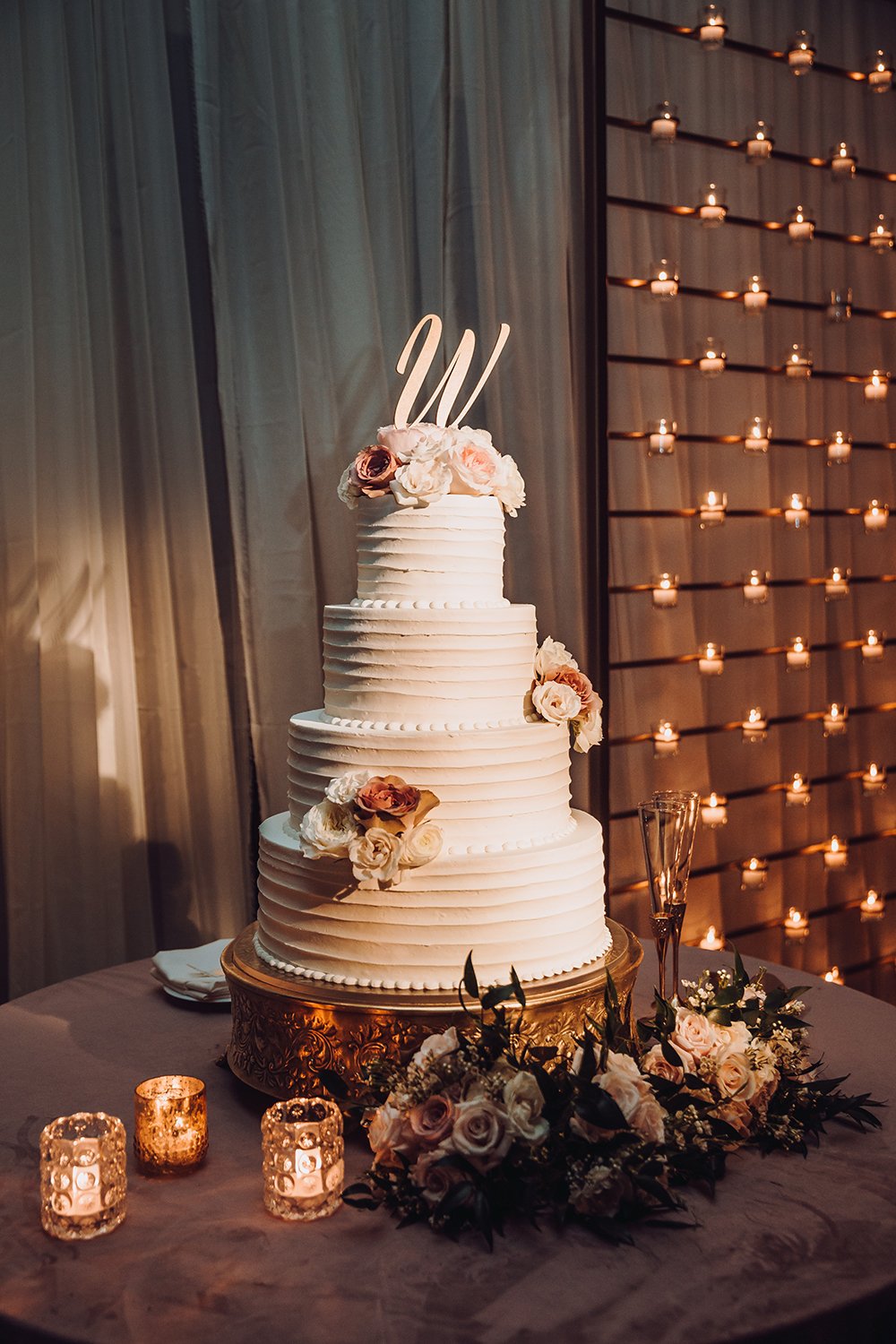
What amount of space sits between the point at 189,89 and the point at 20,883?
2.28 metres

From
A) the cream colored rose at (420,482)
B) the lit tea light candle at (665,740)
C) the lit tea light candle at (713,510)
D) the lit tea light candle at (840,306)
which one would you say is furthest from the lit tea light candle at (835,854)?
the cream colored rose at (420,482)

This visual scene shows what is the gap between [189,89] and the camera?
3.46 metres

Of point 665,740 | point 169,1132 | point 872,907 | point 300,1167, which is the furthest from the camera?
point 872,907

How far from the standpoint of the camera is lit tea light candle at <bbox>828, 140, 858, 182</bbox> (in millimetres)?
4227

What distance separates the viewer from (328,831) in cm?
184

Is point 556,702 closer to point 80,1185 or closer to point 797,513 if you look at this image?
point 80,1185

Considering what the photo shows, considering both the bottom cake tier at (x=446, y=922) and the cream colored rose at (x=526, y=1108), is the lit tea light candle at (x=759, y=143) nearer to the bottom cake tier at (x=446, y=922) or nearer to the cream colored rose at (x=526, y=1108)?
the bottom cake tier at (x=446, y=922)

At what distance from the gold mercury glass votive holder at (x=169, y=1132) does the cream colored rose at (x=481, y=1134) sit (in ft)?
1.22

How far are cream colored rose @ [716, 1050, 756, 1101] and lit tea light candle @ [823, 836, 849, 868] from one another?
9.24 ft

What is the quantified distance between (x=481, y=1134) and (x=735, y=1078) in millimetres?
407

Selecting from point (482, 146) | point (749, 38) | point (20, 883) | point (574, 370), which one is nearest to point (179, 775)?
point (20, 883)

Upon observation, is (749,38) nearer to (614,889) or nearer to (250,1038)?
(614,889)

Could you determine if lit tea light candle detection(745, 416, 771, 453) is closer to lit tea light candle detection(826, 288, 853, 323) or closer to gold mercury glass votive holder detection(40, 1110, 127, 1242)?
lit tea light candle detection(826, 288, 853, 323)

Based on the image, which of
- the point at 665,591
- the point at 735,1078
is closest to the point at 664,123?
the point at 665,591
